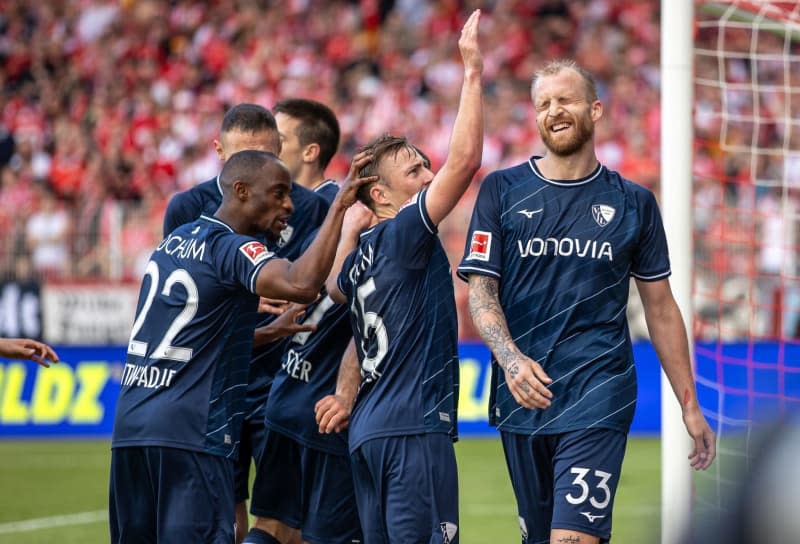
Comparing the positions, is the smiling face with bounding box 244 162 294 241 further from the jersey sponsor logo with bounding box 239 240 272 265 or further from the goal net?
the goal net

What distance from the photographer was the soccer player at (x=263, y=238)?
5730mm

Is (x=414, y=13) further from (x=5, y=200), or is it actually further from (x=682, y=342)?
(x=682, y=342)

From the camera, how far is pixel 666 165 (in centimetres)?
614

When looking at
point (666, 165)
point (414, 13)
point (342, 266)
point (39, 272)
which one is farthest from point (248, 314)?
point (414, 13)

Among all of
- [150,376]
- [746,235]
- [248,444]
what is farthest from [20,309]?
[150,376]

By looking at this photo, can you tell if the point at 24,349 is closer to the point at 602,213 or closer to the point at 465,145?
the point at 465,145

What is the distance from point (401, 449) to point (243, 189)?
121 cm

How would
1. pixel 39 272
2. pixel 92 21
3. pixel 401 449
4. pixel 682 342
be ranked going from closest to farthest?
pixel 401 449, pixel 682 342, pixel 39 272, pixel 92 21


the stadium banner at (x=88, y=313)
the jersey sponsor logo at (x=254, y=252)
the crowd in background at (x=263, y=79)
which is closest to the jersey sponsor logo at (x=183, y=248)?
the jersey sponsor logo at (x=254, y=252)

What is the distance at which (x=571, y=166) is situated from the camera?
4824mm

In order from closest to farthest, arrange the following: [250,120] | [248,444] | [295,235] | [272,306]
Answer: [272,306], [250,120], [295,235], [248,444]

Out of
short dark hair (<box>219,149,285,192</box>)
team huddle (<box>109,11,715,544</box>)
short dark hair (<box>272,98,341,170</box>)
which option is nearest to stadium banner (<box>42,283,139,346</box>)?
short dark hair (<box>272,98,341,170</box>)

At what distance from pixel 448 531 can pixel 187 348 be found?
1226mm

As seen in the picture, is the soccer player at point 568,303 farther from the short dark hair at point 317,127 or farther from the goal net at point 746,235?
the goal net at point 746,235
